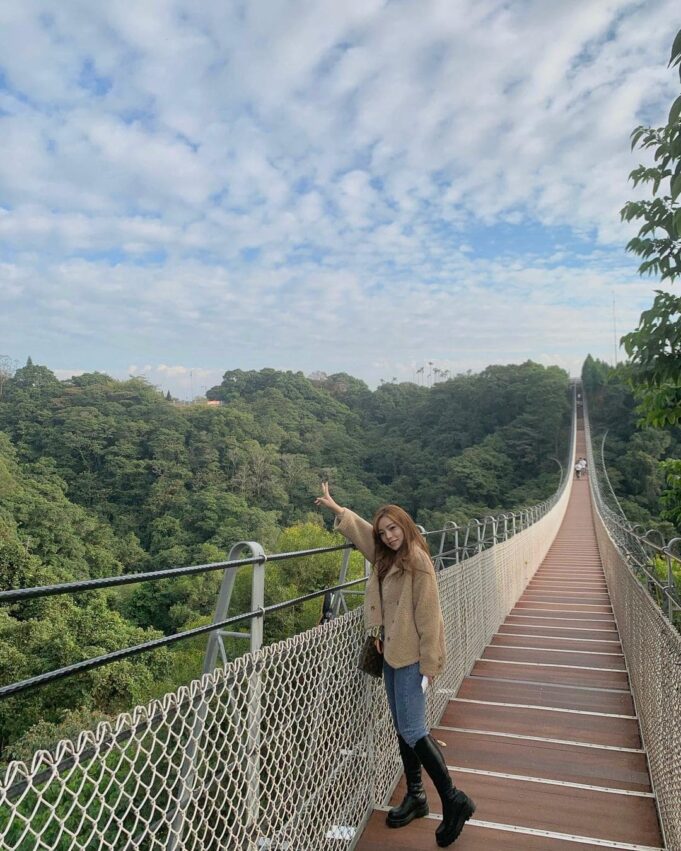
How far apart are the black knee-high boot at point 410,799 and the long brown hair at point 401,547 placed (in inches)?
24.9

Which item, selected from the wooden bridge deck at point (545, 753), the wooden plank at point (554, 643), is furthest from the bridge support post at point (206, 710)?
the wooden plank at point (554, 643)

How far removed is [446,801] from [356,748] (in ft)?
1.14

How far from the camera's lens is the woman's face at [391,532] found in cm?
211

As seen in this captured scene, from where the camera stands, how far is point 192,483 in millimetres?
43406

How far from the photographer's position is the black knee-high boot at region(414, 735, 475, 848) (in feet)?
6.63

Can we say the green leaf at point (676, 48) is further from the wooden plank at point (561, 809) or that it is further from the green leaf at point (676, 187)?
the wooden plank at point (561, 809)

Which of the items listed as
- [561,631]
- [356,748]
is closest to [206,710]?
[356,748]

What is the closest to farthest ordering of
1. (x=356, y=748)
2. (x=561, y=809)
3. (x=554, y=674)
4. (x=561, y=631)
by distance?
(x=356, y=748) < (x=561, y=809) < (x=554, y=674) < (x=561, y=631)

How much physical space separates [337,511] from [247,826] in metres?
1.04

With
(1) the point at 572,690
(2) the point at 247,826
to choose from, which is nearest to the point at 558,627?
(1) the point at 572,690

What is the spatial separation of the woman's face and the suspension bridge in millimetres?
316

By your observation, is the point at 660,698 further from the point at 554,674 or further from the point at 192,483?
the point at 192,483

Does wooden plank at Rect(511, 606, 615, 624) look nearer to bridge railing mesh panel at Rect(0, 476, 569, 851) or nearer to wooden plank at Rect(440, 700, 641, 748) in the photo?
wooden plank at Rect(440, 700, 641, 748)

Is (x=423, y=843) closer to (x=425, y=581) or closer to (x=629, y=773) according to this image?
(x=425, y=581)
